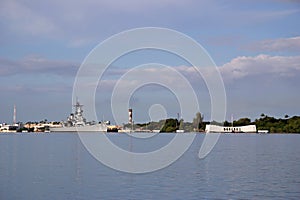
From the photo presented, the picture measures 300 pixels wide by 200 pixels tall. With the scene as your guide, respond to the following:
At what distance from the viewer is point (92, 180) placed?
36.3 m

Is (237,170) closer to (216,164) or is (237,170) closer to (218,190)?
(216,164)

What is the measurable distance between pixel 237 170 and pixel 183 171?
15.3 feet

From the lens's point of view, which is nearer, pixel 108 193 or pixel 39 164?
pixel 108 193

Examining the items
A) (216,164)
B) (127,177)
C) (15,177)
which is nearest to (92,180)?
(127,177)

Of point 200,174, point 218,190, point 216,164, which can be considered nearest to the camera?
point 218,190

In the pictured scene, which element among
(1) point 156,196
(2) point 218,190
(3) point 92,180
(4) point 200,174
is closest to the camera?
(1) point 156,196

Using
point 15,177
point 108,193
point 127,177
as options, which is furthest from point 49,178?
point 108,193

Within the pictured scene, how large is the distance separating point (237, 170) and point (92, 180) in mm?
13312

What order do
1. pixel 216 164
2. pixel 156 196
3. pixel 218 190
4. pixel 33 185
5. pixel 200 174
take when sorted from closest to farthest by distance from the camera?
pixel 156 196 → pixel 218 190 → pixel 33 185 → pixel 200 174 → pixel 216 164

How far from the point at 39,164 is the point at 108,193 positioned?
20842 mm

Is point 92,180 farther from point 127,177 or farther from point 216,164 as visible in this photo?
point 216,164

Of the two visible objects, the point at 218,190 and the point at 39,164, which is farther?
the point at 39,164

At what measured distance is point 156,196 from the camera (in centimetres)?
2903

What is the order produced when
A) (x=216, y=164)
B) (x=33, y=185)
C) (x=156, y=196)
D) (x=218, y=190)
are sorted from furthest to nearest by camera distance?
(x=216, y=164)
(x=33, y=185)
(x=218, y=190)
(x=156, y=196)
